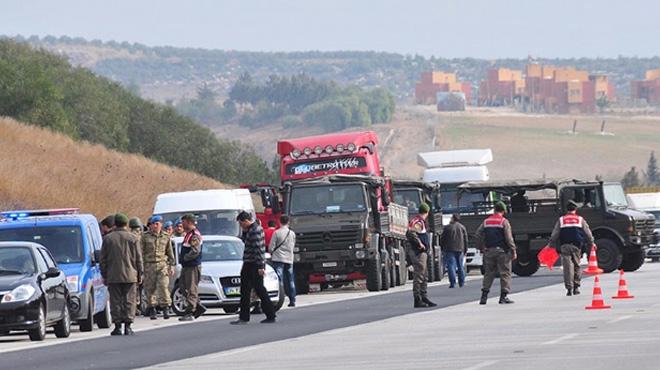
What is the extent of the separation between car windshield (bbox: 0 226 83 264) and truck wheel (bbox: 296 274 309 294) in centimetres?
1318

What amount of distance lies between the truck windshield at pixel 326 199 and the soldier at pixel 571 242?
7786 millimetres

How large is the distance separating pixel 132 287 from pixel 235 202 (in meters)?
15.5

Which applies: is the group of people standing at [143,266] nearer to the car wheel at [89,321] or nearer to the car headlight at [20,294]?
the car wheel at [89,321]

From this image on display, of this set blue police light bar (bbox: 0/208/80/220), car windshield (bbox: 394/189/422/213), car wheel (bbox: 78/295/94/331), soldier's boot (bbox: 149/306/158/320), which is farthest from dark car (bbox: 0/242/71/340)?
car windshield (bbox: 394/189/422/213)

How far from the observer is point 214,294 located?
3516 cm

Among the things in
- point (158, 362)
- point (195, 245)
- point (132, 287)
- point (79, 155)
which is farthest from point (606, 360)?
point (79, 155)

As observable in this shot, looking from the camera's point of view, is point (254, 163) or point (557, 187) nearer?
point (557, 187)

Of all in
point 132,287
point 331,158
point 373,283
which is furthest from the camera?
point 331,158

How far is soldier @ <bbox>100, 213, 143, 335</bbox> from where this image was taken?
28125 millimetres

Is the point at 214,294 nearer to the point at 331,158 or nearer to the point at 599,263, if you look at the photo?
the point at 331,158

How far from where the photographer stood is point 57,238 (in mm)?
31328

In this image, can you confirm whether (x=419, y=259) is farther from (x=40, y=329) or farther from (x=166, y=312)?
(x=40, y=329)

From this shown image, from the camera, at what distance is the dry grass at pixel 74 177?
2854 inches

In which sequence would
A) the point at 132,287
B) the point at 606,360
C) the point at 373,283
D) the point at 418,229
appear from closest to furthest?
the point at 606,360, the point at 132,287, the point at 418,229, the point at 373,283
